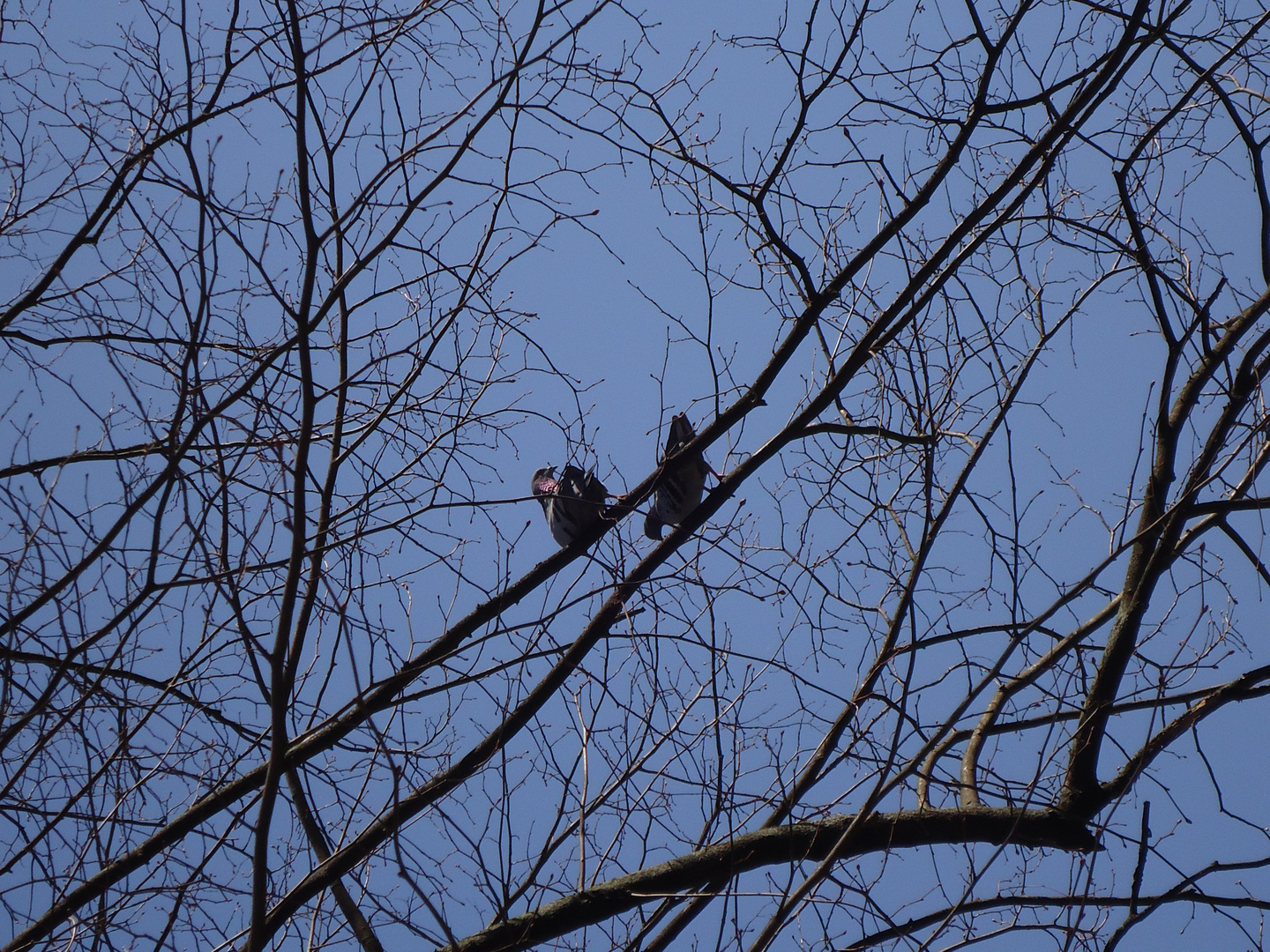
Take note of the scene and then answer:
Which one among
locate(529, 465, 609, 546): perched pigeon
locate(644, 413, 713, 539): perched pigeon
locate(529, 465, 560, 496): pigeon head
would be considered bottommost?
locate(644, 413, 713, 539): perched pigeon

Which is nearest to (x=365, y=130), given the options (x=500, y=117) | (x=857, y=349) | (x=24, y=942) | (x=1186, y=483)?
(x=500, y=117)

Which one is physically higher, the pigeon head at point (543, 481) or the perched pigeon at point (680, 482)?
the pigeon head at point (543, 481)

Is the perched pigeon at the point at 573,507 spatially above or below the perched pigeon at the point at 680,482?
above

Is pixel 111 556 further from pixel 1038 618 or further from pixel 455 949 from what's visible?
pixel 1038 618

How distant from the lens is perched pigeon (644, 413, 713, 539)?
9.77 ft

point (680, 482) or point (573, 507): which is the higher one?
point (573, 507)

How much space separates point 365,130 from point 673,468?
123cm

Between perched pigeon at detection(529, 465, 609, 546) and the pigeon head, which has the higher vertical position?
the pigeon head

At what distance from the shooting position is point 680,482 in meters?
3.00

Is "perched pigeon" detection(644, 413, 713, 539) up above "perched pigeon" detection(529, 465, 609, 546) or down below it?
below

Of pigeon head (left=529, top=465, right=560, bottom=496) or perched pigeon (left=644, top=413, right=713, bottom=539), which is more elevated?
pigeon head (left=529, top=465, right=560, bottom=496)

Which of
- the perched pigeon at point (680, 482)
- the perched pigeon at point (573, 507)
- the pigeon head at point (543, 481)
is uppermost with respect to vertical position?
the pigeon head at point (543, 481)

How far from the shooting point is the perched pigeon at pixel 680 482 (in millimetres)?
2977

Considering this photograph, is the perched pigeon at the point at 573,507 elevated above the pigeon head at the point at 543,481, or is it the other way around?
the pigeon head at the point at 543,481
